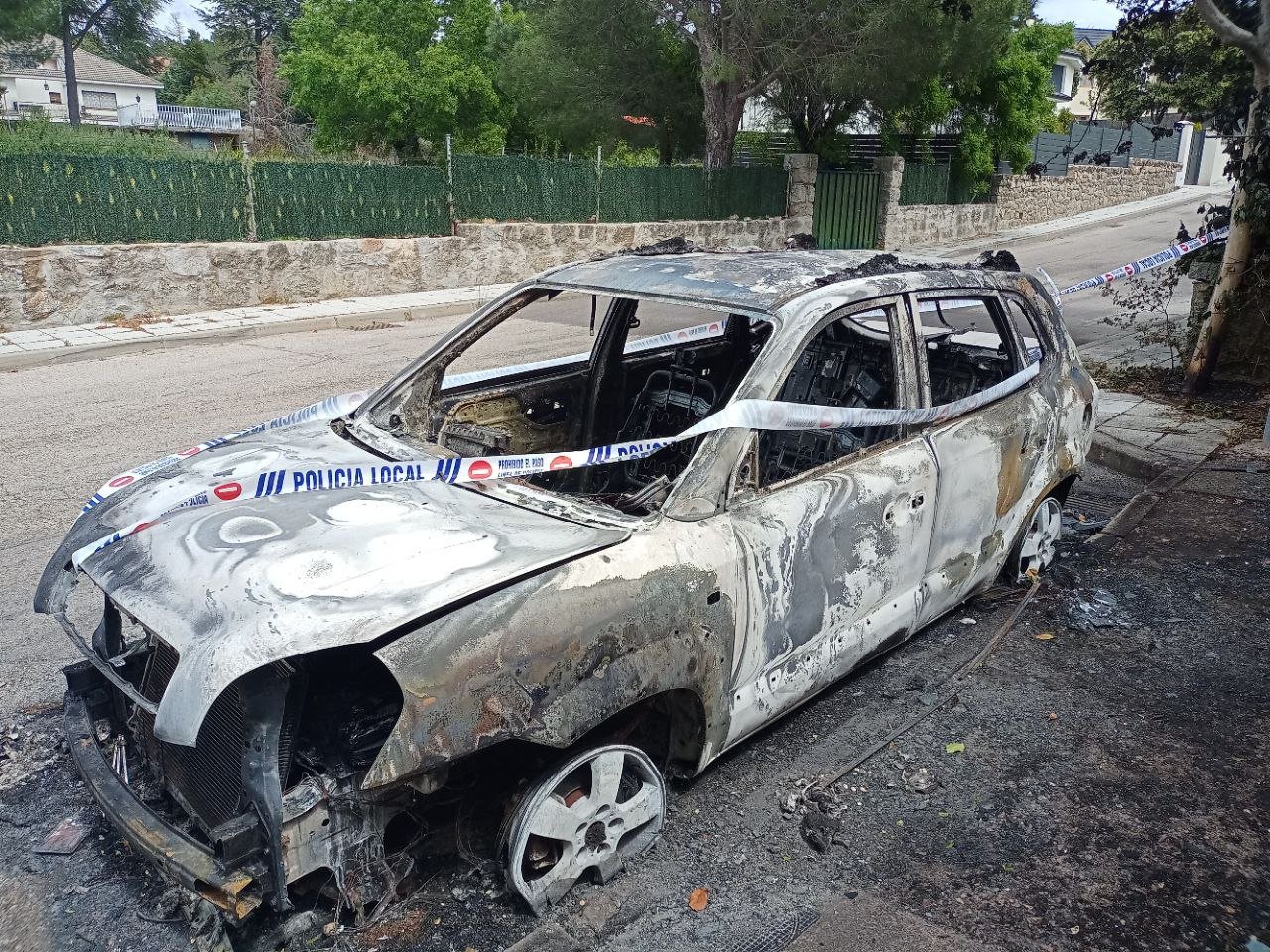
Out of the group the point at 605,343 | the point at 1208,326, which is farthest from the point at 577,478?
the point at 1208,326

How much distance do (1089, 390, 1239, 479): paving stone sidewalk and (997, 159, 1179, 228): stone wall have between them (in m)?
20.9

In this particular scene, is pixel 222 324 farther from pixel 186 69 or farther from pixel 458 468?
pixel 186 69

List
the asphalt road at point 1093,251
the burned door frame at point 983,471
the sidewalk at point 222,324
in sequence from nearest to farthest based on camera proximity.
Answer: the burned door frame at point 983,471, the sidewalk at point 222,324, the asphalt road at point 1093,251

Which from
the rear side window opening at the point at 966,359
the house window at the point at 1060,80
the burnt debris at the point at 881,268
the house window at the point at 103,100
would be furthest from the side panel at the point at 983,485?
→ the house window at the point at 103,100

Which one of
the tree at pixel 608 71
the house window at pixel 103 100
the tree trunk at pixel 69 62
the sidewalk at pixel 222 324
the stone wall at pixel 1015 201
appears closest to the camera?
the sidewalk at pixel 222 324

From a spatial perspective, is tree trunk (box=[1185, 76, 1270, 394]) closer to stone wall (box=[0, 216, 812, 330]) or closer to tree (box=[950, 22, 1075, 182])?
stone wall (box=[0, 216, 812, 330])

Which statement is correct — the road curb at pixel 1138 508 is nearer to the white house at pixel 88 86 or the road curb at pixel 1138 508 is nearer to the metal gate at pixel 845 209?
the metal gate at pixel 845 209

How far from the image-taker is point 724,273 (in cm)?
394

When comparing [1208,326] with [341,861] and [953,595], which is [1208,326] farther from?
[341,861]

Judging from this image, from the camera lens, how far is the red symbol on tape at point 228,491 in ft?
10.7

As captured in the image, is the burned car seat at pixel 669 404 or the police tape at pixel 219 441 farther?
the burned car seat at pixel 669 404

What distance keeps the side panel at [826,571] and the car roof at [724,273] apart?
725 mm

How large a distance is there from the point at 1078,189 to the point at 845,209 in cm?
1307

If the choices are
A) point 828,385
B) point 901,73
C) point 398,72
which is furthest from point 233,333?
point 398,72
